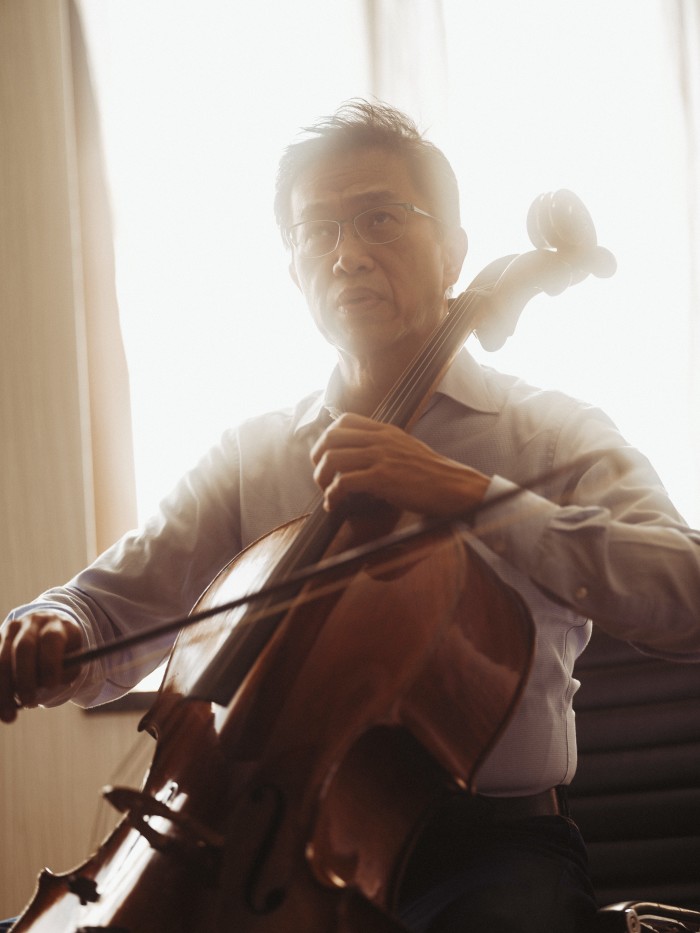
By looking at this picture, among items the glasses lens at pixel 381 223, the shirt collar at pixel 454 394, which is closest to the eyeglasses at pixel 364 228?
the glasses lens at pixel 381 223

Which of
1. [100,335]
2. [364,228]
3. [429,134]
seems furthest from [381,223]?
[100,335]

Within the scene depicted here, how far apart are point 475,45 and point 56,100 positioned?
35.0 inches

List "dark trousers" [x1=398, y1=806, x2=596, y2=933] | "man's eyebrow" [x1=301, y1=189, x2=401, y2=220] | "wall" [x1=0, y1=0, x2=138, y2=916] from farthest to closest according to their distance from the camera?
"wall" [x1=0, y1=0, x2=138, y2=916] → "man's eyebrow" [x1=301, y1=189, x2=401, y2=220] → "dark trousers" [x1=398, y1=806, x2=596, y2=933]

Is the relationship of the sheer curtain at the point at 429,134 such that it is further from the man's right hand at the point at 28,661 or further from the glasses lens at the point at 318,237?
the man's right hand at the point at 28,661

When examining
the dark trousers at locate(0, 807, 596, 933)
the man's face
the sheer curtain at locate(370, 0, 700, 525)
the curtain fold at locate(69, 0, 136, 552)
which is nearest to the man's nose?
the man's face

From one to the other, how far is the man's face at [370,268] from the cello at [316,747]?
1.27 ft

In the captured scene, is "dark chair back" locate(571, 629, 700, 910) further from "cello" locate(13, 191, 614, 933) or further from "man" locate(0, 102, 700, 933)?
"cello" locate(13, 191, 614, 933)

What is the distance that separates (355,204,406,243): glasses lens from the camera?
1.21 metres

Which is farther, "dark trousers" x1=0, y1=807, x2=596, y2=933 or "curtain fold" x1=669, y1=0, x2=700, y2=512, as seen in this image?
"curtain fold" x1=669, y1=0, x2=700, y2=512

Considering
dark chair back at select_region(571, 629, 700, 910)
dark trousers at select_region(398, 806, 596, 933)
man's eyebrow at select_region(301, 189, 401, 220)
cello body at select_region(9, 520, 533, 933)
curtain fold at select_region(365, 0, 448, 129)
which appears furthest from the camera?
curtain fold at select_region(365, 0, 448, 129)

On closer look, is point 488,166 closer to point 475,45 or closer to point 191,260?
point 475,45

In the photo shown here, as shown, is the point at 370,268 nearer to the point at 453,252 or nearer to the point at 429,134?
the point at 453,252

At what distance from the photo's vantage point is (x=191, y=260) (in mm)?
1896

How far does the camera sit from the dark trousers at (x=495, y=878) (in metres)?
0.84
